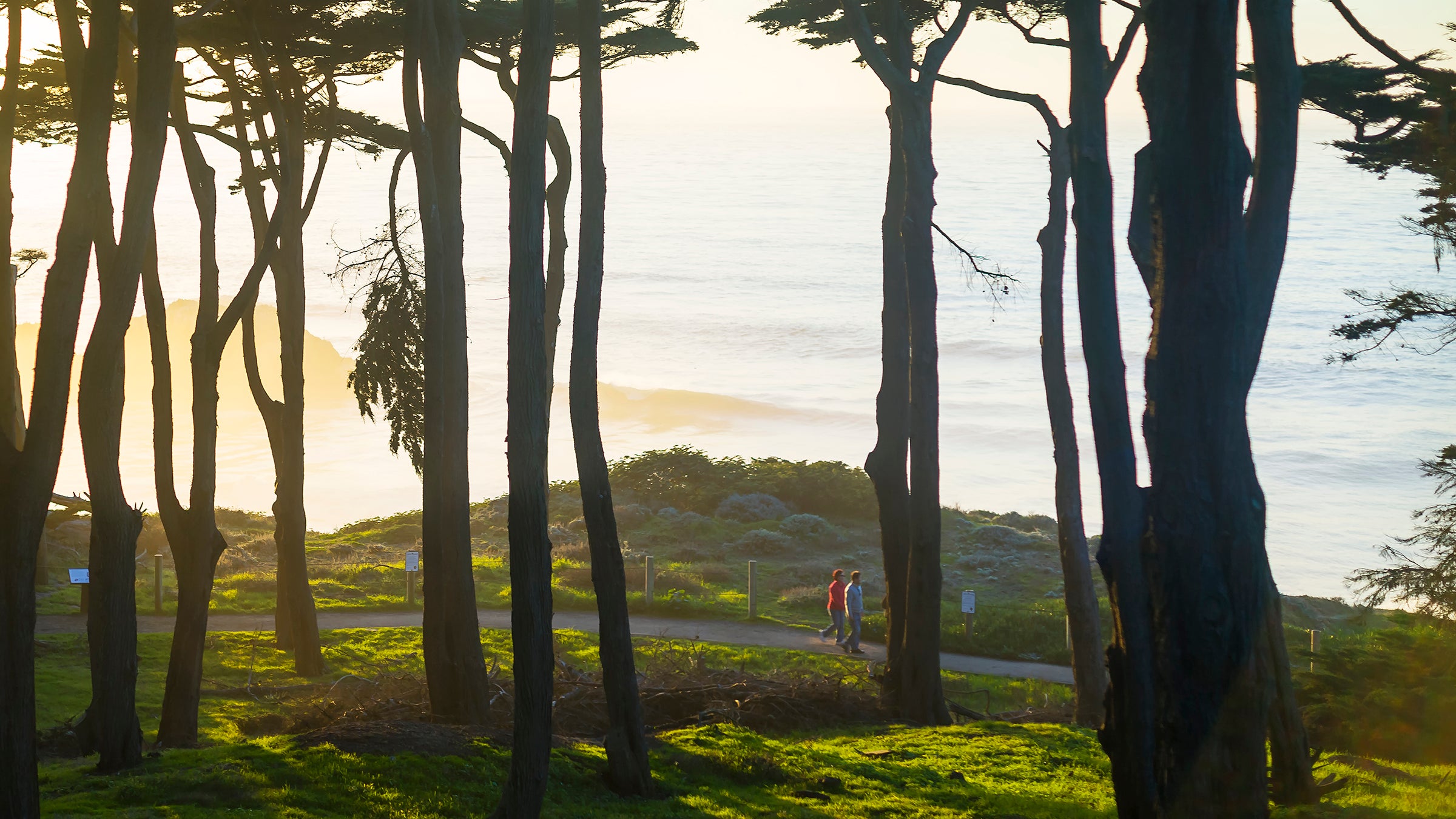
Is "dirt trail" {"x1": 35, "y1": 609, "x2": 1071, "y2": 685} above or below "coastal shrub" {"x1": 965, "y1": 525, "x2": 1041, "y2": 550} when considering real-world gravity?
below

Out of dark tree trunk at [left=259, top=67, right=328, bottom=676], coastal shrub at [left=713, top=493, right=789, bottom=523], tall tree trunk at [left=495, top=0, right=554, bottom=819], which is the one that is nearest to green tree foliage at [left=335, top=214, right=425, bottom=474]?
dark tree trunk at [left=259, top=67, right=328, bottom=676]

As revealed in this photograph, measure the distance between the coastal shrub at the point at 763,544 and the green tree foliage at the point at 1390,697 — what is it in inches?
622

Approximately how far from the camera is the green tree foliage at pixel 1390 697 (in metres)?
9.90

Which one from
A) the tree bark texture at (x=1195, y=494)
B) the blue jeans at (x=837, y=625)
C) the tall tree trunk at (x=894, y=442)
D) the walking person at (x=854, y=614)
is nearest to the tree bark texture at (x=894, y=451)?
the tall tree trunk at (x=894, y=442)

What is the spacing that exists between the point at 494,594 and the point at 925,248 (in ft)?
39.8

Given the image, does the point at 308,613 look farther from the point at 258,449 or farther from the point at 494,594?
the point at 258,449

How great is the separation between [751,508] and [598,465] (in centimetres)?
2222

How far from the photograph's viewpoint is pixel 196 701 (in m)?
10.8

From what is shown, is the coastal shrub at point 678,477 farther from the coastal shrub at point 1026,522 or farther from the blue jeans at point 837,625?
the blue jeans at point 837,625

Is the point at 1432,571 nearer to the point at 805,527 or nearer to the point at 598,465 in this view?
the point at 598,465

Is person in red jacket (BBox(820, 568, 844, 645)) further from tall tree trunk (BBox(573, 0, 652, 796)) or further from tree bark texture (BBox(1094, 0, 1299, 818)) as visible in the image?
tree bark texture (BBox(1094, 0, 1299, 818))

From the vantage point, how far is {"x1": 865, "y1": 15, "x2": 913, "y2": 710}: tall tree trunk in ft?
44.6

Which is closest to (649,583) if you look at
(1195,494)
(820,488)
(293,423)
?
(293,423)

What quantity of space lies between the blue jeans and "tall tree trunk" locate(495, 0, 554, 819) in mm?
11291
